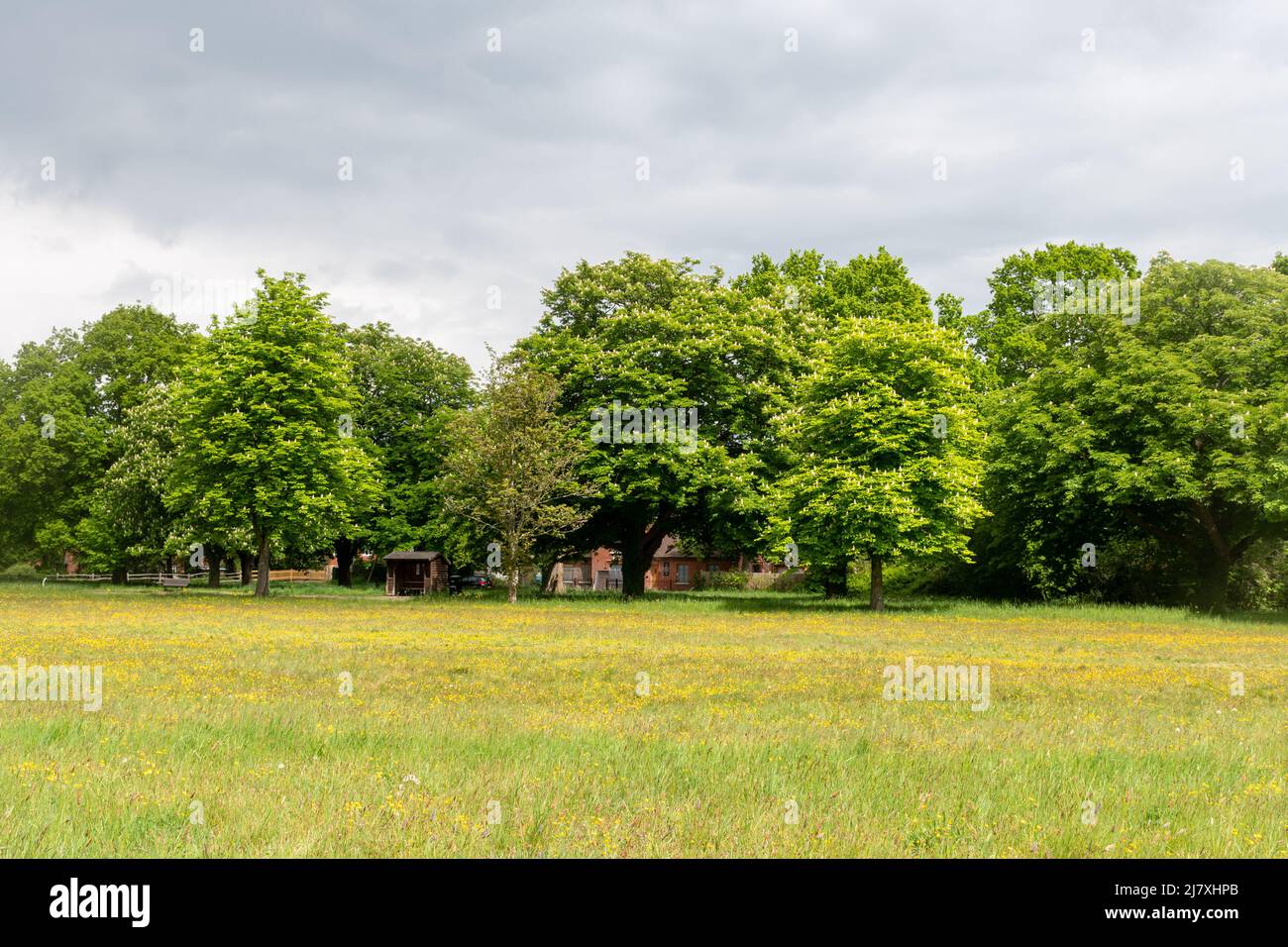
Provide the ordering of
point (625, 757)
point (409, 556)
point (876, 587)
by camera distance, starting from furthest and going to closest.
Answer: point (409, 556) → point (876, 587) → point (625, 757)

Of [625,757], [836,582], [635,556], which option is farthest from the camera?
[836,582]

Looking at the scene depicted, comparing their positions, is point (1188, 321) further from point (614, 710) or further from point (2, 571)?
point (2, 571)

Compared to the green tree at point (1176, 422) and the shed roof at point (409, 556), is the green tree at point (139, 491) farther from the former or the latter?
the green tree at point (1176, 422)

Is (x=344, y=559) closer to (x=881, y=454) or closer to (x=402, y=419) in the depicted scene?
(x=402, y=419)

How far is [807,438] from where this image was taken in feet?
136

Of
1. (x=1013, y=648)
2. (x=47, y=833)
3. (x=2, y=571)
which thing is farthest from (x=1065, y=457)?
(x=2, y=571)

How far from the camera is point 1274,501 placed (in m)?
33.9

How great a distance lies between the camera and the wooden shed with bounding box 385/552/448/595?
68.9 meters

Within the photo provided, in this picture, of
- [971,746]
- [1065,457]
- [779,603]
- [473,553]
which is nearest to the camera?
[971,746]

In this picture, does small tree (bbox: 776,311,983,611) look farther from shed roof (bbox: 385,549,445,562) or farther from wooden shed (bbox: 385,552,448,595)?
wooden shed (bbox: 385,552,448,595)

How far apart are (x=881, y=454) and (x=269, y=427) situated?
1226 inches

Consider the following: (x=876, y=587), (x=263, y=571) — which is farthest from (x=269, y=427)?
(x=876, y=587)
